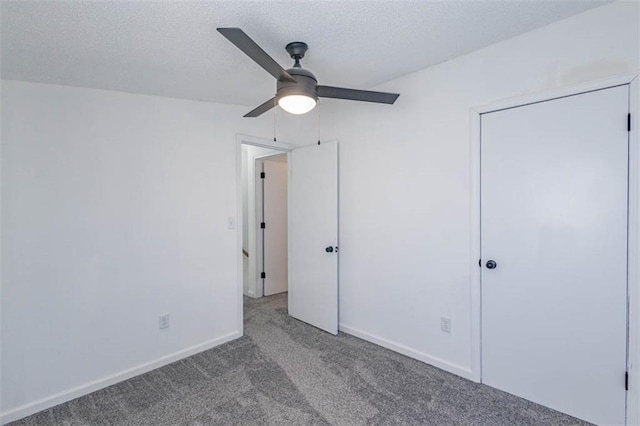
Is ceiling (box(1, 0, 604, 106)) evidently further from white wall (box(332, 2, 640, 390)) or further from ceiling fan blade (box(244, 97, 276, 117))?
ceiling fan blade (box(244, 97, 276, 117))

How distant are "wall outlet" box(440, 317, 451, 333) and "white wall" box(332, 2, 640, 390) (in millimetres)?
38

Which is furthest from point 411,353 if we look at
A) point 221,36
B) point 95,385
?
point 221,36

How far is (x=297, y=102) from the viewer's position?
181 cm

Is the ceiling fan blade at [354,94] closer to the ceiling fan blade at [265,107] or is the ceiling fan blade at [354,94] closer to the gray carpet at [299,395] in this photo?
the ceiling fan blade at [265,107]

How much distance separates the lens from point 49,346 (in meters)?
2.09

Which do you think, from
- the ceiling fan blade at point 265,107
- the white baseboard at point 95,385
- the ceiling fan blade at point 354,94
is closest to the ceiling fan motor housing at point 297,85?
the ceiling fan blade at point 354,94

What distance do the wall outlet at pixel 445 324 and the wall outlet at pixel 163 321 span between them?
234 cm

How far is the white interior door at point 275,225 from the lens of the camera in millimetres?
4441

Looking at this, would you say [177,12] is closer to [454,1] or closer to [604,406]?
[454,1]

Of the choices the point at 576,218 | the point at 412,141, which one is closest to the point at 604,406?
the point at 576,218

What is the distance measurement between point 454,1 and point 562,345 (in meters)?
2.16

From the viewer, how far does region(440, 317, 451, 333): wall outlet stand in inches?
94.7

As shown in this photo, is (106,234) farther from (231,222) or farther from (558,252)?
(558,252)

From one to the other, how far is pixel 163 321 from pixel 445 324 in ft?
7.80
